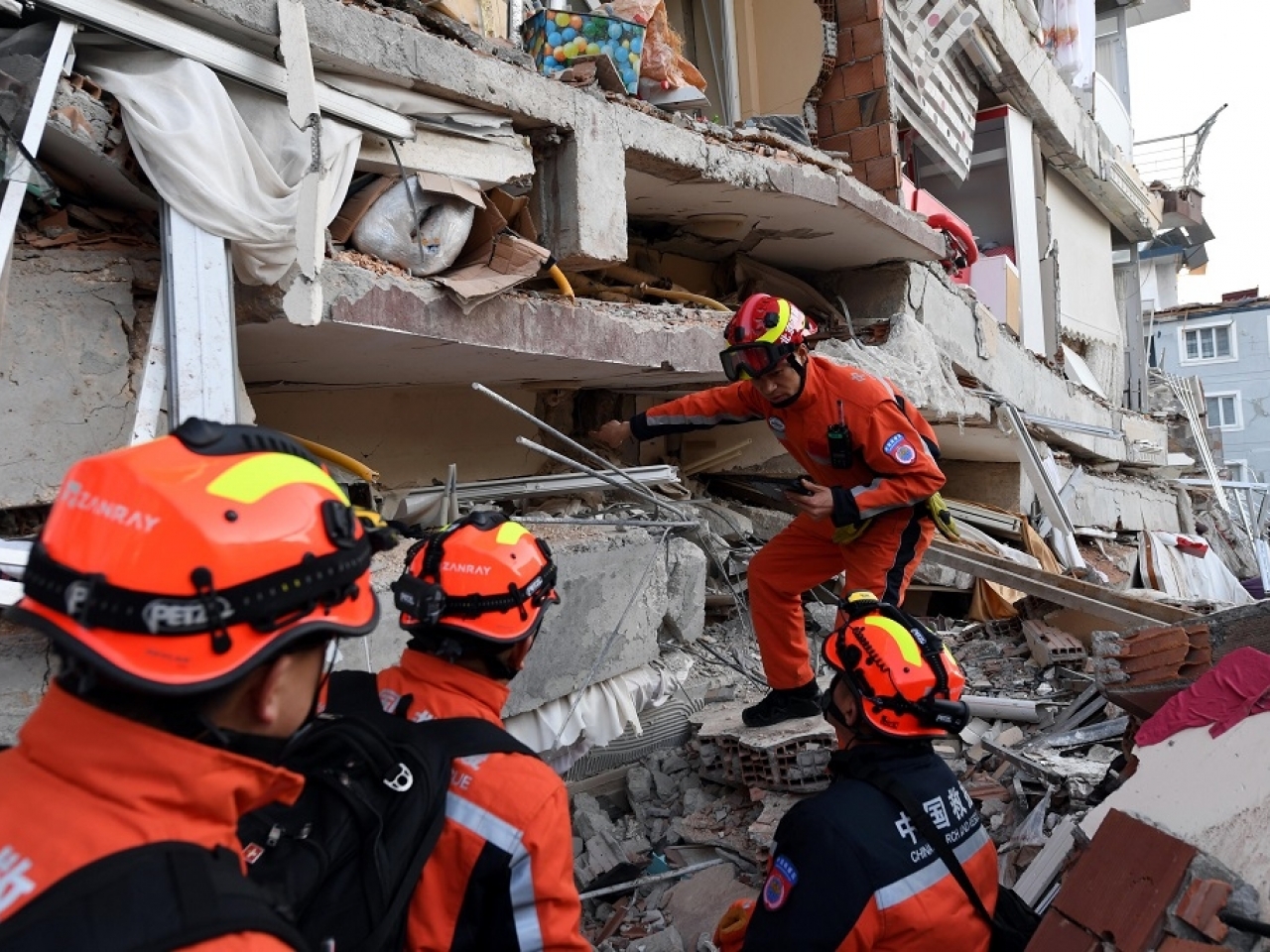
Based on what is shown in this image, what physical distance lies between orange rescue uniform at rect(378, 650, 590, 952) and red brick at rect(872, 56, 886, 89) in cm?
845

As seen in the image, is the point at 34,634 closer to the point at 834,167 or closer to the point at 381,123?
the point at 381,123

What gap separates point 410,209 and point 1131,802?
3460 millimetres

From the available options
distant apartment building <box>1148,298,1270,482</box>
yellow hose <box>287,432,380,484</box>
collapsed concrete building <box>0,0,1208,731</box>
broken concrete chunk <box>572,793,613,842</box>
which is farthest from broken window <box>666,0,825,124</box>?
distant apartment building <box>1148,298,1270,482</box>

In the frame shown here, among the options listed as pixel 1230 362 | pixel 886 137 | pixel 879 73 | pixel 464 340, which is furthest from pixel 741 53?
pixel 1230 362

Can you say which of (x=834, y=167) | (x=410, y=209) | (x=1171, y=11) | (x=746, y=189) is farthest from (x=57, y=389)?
(x=1171, y=11)

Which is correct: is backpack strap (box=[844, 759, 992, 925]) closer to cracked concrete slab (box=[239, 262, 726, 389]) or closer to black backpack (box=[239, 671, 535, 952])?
black backpack (box=[239, 671, 535, 952])

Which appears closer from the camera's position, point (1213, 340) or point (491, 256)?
point (491, 256)

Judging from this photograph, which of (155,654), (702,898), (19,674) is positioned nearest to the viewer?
(155,654)

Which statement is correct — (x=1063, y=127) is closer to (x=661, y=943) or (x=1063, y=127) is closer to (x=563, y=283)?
(x=563, y=283)

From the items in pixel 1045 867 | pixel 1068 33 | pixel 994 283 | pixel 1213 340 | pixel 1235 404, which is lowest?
pixel 1045 867

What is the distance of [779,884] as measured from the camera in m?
2.32

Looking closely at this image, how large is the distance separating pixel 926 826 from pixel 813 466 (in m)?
2.58

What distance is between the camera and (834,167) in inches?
285

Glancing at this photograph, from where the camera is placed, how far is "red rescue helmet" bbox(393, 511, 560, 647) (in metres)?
2.22
